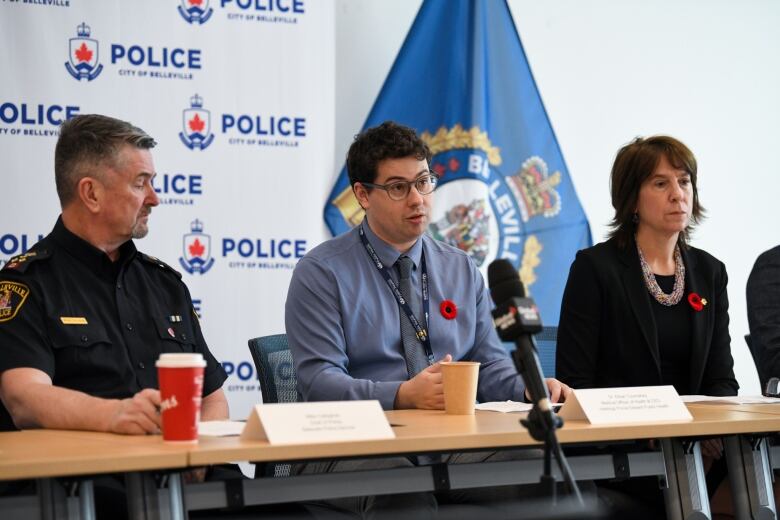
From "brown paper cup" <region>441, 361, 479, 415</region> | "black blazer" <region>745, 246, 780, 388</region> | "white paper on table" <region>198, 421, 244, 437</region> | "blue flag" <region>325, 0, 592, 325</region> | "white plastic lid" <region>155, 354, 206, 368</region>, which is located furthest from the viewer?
"blue flag" <region>325, 0, 592, 325</region>

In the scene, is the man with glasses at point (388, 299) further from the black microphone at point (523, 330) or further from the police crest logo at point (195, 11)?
the police crest logo at point (195, 11)

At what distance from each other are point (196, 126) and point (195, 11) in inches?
19.7

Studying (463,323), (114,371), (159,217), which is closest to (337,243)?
(463,323)

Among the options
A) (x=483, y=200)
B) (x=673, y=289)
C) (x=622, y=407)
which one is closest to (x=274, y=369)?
(x=622, y=407)

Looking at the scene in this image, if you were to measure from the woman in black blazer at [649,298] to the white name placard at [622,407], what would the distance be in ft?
3.02

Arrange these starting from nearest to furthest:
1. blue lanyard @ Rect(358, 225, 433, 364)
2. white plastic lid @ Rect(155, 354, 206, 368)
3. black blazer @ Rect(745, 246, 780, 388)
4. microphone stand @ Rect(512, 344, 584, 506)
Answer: microphone stand @ Rect(512, 344, 584, 506) < white plastic lid @ Rect(155, 354, 206, 368) < blue lanyard @ Rect(358, 225, 433, 364) < black blazer @ Rect(745, 246, 780, 388)

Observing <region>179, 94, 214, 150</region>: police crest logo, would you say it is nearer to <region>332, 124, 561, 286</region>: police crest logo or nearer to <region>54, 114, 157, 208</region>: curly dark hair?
<region>332, 124, 561, 286</region>: police crest logo

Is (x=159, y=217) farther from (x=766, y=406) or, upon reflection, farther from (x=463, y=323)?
(x=766, y=406)

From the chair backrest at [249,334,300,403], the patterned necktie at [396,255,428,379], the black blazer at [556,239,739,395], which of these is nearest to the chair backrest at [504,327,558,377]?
the black blazer at [556,239,739,395]

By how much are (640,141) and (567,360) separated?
824 millimetres

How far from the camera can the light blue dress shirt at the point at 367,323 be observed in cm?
277

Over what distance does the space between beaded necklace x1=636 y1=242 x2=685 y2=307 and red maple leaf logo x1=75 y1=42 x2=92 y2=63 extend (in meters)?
2.40

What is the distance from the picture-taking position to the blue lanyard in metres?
2.88

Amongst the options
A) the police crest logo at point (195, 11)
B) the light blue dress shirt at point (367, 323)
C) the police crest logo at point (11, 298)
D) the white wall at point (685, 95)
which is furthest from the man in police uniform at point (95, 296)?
the white wall at point (685, 95)
